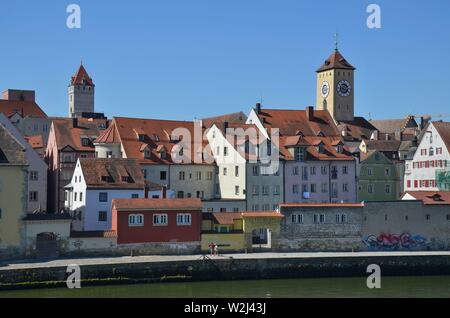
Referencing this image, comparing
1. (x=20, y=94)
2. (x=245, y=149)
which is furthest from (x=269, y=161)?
(x=20, y=94)

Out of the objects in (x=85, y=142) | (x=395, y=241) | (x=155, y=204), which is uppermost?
(x=85, y=142)

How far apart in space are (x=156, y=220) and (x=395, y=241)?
21995 mm

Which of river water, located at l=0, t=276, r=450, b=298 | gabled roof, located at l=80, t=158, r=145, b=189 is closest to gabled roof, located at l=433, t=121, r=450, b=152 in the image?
river water, located at l=0, t=276, r=450, b=298

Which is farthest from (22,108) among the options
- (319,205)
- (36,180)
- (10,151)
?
(319,205)

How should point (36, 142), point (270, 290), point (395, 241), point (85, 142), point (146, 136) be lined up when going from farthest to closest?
point (36, 142) → point (85, 142) → point (146, 136) → point (395, 241) → point (270, 290)

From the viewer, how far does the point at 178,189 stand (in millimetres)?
79812

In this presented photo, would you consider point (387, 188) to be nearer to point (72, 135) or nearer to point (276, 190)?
point (276, 190)

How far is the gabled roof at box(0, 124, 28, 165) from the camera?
61.2m

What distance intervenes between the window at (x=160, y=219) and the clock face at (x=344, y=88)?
60948 millimetres

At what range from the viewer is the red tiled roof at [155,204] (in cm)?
6397

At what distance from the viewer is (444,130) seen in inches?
3634

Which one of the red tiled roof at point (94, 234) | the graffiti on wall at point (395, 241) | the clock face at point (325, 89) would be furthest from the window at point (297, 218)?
the clock face at point (325, 89)

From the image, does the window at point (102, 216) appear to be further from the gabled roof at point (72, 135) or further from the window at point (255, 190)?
the window at point (255, 190)
